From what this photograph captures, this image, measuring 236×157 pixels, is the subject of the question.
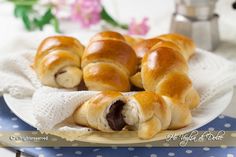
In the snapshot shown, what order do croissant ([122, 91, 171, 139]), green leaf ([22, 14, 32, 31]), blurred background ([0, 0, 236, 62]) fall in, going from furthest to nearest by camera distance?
green leaf ([22, 14, 32, 31])
blurred background ([0, 0, 236, 62])
croissant ([122, 91, 171, 139])

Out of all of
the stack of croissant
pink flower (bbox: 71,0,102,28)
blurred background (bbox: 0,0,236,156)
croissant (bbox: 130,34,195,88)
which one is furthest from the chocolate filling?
pink flower (bbox: 71,0,102,28)

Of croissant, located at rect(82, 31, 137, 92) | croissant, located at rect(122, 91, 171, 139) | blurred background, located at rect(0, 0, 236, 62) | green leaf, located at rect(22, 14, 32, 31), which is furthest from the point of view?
green leaf, located at rect(22, 14, 32, 31)

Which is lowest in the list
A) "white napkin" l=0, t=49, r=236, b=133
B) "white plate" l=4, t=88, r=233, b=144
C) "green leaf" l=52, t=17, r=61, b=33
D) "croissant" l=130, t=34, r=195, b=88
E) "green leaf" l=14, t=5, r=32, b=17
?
"white plate" l=4, t=88, r=233, b=144

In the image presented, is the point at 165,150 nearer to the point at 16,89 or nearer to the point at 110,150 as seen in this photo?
the point at 110,150

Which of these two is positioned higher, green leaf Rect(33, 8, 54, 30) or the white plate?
green leaf Rect(33, 8, 54, 30)

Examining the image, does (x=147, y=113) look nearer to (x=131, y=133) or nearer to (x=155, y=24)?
(x=131, y=133)

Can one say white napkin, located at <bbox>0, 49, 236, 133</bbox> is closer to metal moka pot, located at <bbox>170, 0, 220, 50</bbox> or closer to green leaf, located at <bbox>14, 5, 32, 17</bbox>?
metal moka pot, located at <bbox>170, 0, 220, 50</bbox>

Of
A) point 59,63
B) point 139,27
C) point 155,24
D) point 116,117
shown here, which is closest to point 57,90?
point 59,63
